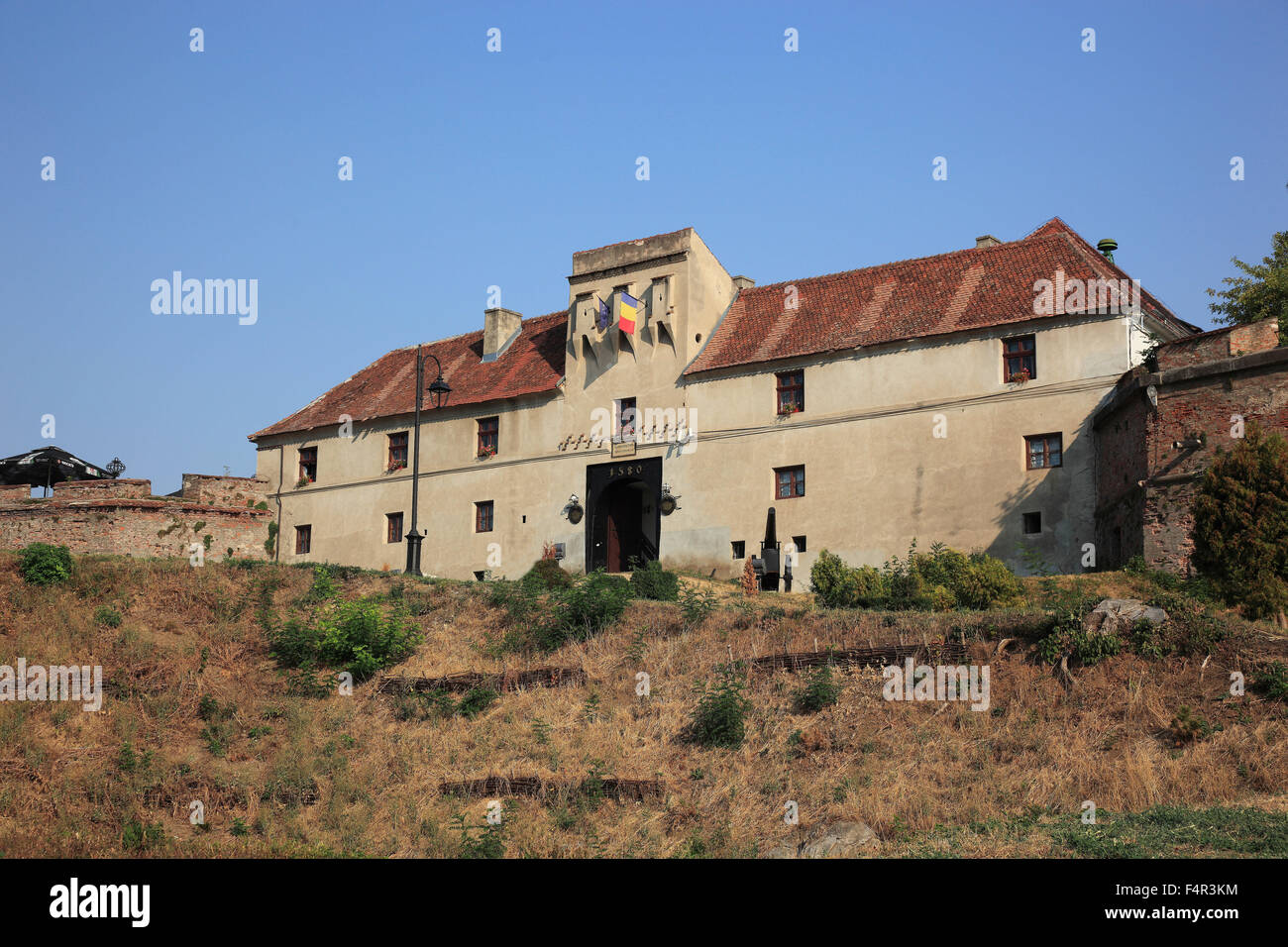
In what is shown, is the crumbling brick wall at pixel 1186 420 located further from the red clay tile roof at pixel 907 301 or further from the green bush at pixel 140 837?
the green bush at pixel 140 837

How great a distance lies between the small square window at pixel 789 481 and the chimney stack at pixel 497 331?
12.2m

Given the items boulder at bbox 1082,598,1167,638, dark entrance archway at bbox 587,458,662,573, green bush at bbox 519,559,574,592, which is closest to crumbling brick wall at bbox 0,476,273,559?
dark entrance archway at bbox 587,458,662,573

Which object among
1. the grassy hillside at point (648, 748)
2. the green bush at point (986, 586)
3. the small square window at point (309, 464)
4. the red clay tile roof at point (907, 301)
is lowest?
the grassy hillside at point (648, 748)

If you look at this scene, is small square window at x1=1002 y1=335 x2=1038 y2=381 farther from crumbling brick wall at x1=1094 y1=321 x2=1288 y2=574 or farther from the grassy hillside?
the grassy hillside

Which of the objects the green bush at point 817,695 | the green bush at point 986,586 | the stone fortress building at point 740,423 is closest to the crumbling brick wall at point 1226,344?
the stone fortress building at point 740,423

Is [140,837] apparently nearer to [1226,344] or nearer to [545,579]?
[545,579]

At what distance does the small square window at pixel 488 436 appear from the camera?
37309mm

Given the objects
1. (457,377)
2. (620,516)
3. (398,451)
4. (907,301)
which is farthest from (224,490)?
(907,301)

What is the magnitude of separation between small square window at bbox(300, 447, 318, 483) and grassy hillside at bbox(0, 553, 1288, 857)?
56.2 feet

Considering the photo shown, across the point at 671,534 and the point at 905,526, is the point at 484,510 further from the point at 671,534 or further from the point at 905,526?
the point at 905,526

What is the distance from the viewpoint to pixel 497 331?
134 feet
